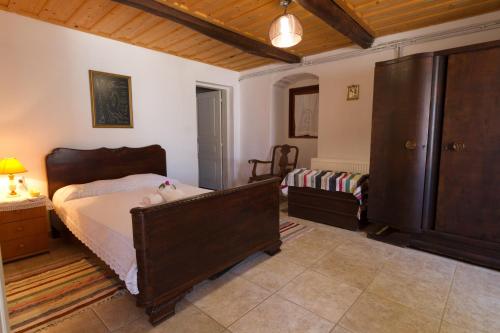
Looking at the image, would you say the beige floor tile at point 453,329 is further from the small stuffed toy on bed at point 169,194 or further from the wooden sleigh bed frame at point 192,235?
the small stuffed toy on bed at point 169,194

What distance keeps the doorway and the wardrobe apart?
9.60 ft

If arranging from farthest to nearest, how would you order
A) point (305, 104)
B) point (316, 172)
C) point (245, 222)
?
1. point (305, 104)
2. point (316, 172)
3. point (245, 222)

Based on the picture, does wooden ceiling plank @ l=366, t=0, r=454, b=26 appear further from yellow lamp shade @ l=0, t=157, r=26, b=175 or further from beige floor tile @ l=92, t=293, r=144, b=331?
yellow lamp shade @ l=0, t=157, r=26, b=175

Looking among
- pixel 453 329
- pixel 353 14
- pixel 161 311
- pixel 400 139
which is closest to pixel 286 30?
pixel 353 14

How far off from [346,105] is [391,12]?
1308 millimetres

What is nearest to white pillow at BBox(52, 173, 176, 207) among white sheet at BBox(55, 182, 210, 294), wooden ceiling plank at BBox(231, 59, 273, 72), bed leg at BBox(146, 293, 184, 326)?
white sheet at BBox(55, 182, 210, 294)

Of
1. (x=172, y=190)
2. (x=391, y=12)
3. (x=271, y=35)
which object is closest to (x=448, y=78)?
(x=391, y=12)

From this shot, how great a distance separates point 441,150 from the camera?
2473 mm

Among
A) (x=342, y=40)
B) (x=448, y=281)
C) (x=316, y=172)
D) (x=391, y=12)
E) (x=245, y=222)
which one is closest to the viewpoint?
(x=448, y=281)

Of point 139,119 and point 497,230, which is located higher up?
point 139,119

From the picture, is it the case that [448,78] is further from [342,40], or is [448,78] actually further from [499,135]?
[342,40]

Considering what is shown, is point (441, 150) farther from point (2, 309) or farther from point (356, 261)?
point (2, 309)

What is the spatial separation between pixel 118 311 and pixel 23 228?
1475mm

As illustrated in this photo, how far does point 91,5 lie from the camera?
8.14 feet
